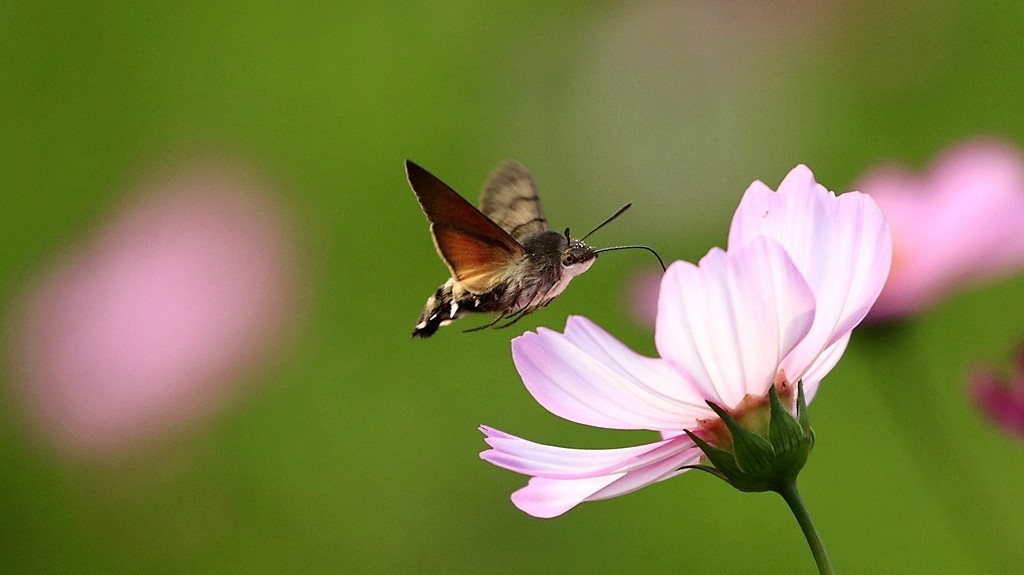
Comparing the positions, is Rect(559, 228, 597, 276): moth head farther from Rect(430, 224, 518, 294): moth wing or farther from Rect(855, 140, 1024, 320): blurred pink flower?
Rect(855, 140, 1024, 320): blurred pink flower

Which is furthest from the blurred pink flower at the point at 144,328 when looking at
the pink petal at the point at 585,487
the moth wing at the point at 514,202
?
the pink petal at the point at 585,487

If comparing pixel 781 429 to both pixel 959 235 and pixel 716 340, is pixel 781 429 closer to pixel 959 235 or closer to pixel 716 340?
pixel 716 340

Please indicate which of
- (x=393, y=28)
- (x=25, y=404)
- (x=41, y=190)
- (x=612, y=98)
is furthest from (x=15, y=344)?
(x=393, y=28)

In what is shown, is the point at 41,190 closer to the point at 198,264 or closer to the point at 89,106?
the point at 89,106

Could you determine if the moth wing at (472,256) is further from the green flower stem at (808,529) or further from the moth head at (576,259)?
the green flower stem at (808,529)

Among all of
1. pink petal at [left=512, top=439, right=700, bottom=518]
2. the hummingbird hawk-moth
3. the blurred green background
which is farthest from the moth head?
the blurred green background
